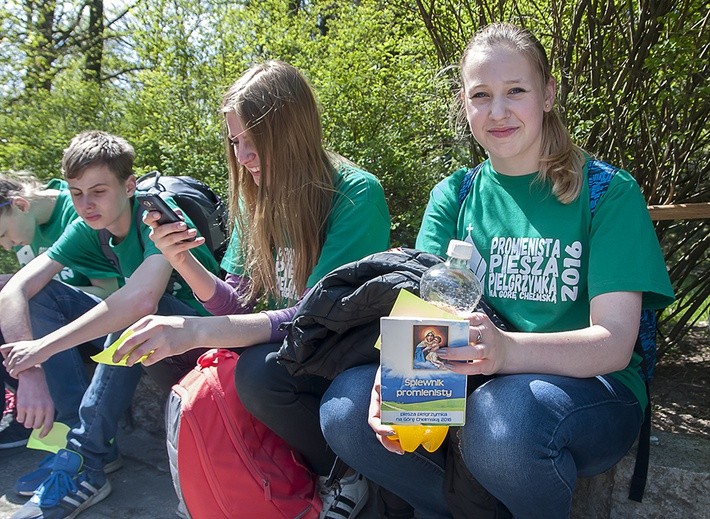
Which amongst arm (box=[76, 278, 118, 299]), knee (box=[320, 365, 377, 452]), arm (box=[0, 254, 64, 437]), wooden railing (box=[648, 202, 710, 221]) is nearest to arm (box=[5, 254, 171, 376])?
arm (box=[0, 254, 64, 437])

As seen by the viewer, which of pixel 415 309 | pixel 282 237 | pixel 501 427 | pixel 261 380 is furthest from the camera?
pixel 282 237

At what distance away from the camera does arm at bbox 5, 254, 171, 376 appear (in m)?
2.76

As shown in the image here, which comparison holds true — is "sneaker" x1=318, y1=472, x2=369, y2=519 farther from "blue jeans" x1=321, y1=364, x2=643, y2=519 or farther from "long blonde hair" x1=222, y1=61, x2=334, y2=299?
"long blonde hair" x1=222, y1=61, x2=334, y2=299

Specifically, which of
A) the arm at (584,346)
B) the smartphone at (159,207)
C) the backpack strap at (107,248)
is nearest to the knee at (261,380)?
the smartphone at (159,207)

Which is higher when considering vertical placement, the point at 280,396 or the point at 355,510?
the point at 280,396

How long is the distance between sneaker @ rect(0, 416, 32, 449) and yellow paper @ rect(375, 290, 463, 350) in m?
2.58

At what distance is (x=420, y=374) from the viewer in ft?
5.74

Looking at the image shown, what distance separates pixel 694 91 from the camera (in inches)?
115

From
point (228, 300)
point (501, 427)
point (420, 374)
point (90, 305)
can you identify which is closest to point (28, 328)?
point (90, 305)

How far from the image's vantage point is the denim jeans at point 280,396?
2.37 m

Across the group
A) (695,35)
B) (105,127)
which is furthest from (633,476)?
(105,127)

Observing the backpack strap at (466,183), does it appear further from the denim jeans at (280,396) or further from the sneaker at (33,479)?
the sneaker at (33,479)

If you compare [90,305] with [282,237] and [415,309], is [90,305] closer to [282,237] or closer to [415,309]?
[282,237]

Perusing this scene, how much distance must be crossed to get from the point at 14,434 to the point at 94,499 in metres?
0.92
